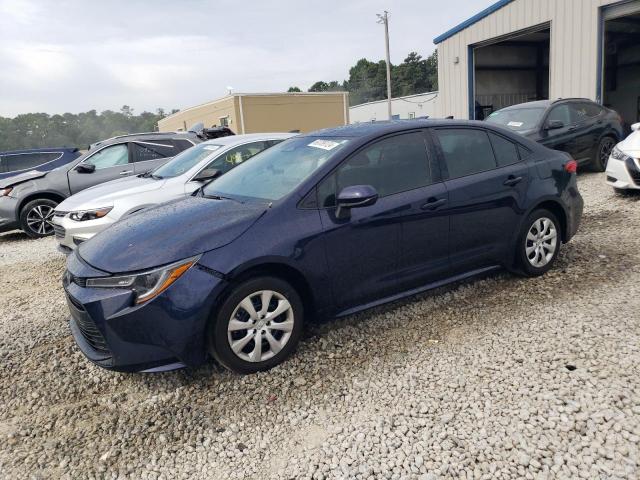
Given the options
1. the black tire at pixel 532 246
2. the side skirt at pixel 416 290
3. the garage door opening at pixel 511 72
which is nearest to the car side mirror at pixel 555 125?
the black tire at pixel 532 246

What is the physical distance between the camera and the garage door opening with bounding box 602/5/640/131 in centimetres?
2075

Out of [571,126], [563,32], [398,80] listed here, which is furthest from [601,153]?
[398,80]

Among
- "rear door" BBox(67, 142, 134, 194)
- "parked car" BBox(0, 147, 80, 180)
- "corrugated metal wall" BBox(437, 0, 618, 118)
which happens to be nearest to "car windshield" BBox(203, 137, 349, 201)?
"rear door" BBox(67, 142, 134, 194)

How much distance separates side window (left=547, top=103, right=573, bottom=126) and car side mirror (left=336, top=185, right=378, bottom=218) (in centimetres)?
743

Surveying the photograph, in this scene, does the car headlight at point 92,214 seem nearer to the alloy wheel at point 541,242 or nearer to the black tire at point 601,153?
the alloy wheel at point 541,242

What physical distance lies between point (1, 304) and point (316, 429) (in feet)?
13.1

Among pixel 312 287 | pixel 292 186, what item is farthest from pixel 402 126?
Answer: pixel 312 287

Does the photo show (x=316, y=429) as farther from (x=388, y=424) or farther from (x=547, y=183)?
(x=547, y=183)

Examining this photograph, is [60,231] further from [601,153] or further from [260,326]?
[601,153]

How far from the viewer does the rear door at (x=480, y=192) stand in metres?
4.00

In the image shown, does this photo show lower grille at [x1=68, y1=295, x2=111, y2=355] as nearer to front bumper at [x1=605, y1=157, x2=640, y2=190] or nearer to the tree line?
front bumper at [x1=605, y1=157, x2=640, y2=190]

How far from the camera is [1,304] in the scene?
5055 millimetres

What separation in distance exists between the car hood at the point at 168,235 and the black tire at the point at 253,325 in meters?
0.35

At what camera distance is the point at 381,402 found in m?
2.92
